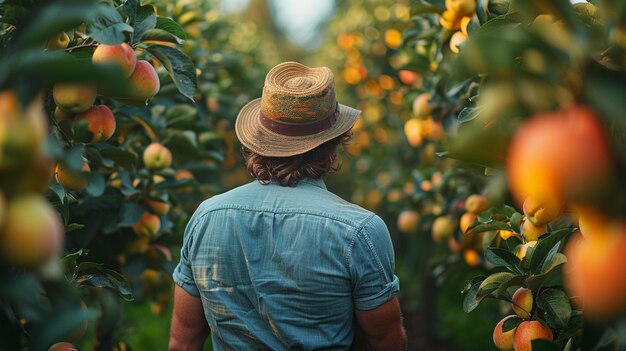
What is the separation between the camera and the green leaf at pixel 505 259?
62.4 inches

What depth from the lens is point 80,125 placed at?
1.58 m

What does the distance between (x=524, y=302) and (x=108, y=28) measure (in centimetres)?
104

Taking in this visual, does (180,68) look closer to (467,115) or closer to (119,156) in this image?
(119,156)

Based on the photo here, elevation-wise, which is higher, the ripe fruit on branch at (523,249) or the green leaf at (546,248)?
the green leaf at (546,248)

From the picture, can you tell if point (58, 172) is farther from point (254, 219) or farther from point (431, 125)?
point (431, 125)

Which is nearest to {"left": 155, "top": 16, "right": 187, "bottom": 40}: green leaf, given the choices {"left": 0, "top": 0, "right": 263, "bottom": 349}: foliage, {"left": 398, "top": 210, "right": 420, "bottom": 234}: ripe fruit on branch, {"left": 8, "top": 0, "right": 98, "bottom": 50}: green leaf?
{"left": 0, "top": 0, "right": 263, "bottom": 349}: foliage

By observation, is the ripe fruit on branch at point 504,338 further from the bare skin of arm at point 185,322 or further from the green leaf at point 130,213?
the green leaf at point 130,213

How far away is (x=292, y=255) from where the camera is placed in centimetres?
157

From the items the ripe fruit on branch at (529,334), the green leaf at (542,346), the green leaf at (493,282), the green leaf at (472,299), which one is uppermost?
the green leaf at (542,346)

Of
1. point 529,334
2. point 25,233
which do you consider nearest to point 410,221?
point 529,334

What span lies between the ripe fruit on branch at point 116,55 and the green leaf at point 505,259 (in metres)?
0.89

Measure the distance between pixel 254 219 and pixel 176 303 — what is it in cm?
34

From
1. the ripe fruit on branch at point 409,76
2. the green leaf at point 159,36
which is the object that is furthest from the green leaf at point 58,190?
the ripe fruit on branch at point 409,76

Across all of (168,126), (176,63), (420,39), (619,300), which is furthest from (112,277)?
(420,39)
